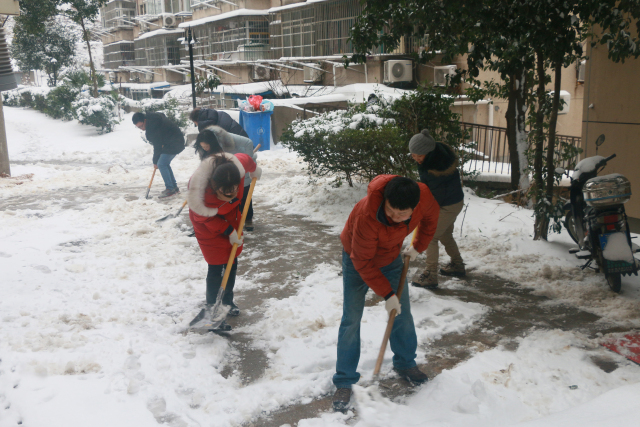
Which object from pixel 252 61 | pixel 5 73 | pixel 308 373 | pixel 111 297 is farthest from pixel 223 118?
pixel 252 61

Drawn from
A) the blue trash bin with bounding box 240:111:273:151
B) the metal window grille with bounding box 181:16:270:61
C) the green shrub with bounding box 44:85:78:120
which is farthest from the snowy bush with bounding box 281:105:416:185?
the metal window grille with bounding box 181:16:270:61

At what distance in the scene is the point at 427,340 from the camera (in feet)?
13.1

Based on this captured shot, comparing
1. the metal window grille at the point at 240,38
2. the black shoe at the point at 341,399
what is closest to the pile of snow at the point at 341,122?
the black shoe at the point at 341,399

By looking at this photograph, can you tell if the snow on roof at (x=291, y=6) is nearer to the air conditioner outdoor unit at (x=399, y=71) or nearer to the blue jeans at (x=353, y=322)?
the air conditioner outdoor unit at (x=399, y=71)

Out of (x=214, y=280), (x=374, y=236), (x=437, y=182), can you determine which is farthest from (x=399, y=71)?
(x=374, y=236)

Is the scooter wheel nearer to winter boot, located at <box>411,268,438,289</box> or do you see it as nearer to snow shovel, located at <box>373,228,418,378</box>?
winter boot, located at <box>411,268,438,289</box>

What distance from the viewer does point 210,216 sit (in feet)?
12.9

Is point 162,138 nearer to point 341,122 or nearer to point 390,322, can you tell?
point 341,122


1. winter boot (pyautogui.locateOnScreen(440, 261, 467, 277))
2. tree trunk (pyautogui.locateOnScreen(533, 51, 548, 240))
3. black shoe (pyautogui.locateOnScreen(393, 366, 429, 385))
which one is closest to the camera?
black shoe (pyautogui.locateOnScreen(393, 366, 429, 385))

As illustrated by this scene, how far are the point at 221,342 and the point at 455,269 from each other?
2.64m

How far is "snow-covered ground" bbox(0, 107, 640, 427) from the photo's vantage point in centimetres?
Answer: 306

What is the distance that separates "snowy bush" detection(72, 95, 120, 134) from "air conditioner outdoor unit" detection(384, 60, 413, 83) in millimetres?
10244

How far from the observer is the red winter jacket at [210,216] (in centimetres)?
389

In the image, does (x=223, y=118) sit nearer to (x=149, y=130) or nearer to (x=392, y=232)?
(x=149, y=130)
